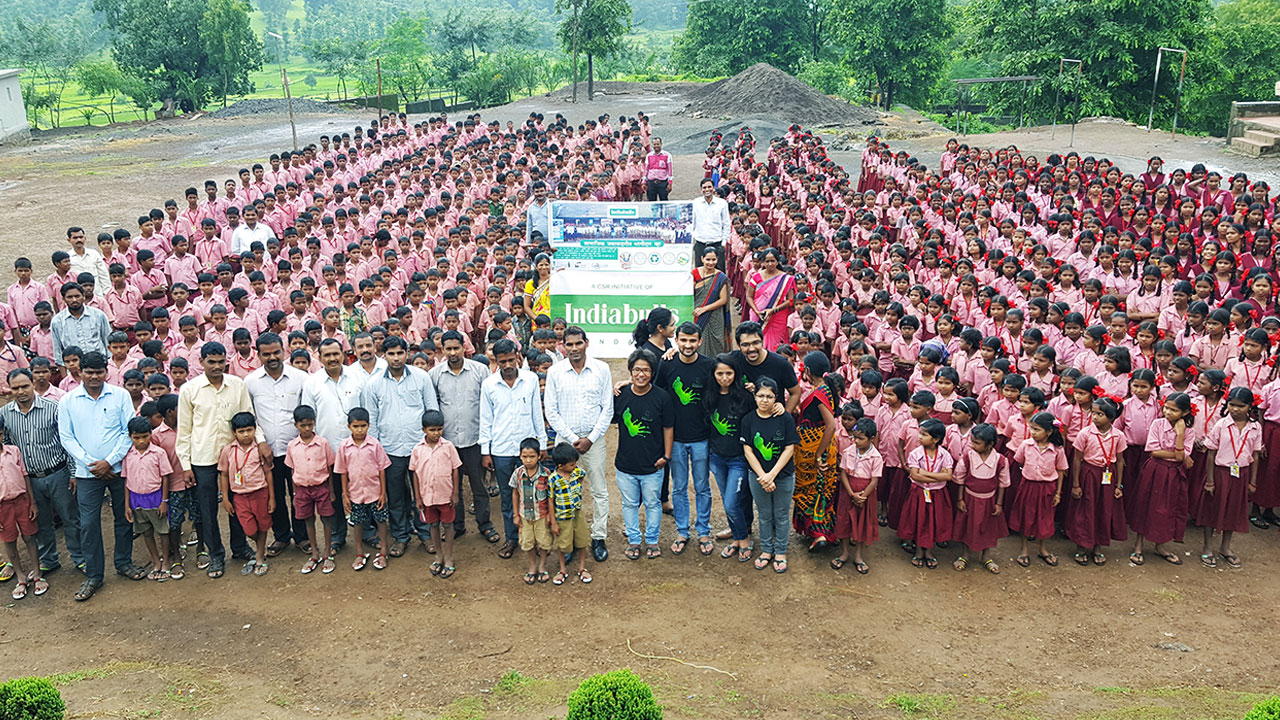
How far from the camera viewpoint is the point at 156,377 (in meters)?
6.32

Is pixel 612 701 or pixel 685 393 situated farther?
pixel 685 393

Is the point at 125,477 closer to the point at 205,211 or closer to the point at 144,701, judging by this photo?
the point at 144,701

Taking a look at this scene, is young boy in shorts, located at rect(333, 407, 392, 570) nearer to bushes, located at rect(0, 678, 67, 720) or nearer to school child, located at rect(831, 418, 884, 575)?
bushes, located at rect(0, 678, 67, 720)

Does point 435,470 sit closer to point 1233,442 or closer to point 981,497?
point 981,497

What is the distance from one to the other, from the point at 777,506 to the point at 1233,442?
2.96m

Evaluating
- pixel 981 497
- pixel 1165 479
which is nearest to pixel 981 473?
pixel 981 497

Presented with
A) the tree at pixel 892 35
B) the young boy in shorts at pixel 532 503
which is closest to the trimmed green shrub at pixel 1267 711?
the young boy in shorts at pixel 532 503

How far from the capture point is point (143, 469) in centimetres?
607

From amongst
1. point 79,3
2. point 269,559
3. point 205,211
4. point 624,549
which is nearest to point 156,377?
point 269,559

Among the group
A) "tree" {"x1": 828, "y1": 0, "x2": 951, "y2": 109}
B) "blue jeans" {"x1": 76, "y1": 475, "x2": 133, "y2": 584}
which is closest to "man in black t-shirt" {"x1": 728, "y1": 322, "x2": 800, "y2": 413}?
"blue jeans" {"x1": 76, "y1": 475, "x2": 133, "y2": 584}

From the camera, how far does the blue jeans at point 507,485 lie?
251 inches

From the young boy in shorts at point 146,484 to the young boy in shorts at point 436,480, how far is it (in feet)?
5.20

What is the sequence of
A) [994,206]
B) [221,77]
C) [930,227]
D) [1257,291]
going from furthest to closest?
[221,77] → [994,206] → [930,227] → [1257,291]

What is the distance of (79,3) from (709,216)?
116882 mm
